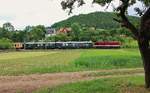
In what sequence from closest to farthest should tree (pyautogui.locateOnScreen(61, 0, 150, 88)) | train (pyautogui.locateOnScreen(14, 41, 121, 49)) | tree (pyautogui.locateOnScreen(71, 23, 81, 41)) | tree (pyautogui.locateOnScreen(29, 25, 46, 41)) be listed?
tree (pyautogui.locateOnScreen(61, 0, 150, 88)) → train (pyautogui.locateOnScreen(14, 41, 121, 49)) → tree (pyautogui.locateOnScreen(71, 23, 81, 41)) → tree (pyautogui.locateOnScreen(29, 25, 46, 41))

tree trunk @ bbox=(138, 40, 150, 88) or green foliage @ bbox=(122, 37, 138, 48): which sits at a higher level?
tree trunk @ bbox=(138, 40, 150, 88)

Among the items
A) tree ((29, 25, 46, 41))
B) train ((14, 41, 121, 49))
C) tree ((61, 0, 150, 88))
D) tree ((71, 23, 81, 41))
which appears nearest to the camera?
tree ((61, 0, 150, 88))

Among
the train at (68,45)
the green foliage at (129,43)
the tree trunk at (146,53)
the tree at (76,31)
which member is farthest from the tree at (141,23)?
the tree at (76,31)

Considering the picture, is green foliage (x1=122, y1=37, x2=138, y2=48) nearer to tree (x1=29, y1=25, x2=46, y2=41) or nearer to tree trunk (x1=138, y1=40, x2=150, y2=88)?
tree (x1=29, y1=25, x2=46, y2=41)

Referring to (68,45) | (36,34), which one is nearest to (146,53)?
(68,45)

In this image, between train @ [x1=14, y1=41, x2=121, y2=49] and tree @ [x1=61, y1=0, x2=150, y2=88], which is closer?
tree @ [x1=61, y1=0, x2=150, y2=88]

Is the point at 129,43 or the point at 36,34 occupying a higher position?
the point at 36,34

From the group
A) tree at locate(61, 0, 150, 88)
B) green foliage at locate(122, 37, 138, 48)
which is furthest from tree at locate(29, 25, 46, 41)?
tree at locate(61, 0, 150, 88)

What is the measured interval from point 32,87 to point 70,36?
343ft

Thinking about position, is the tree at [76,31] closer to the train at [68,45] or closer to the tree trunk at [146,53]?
the train at [68,45]

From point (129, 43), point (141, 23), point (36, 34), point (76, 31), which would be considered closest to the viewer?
point (141, 23)

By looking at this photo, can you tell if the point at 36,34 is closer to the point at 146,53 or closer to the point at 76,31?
the point at 76,31

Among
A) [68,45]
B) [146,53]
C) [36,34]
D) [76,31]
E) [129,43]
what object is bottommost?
[68,45]

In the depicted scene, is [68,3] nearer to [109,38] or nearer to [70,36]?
[109,38]
